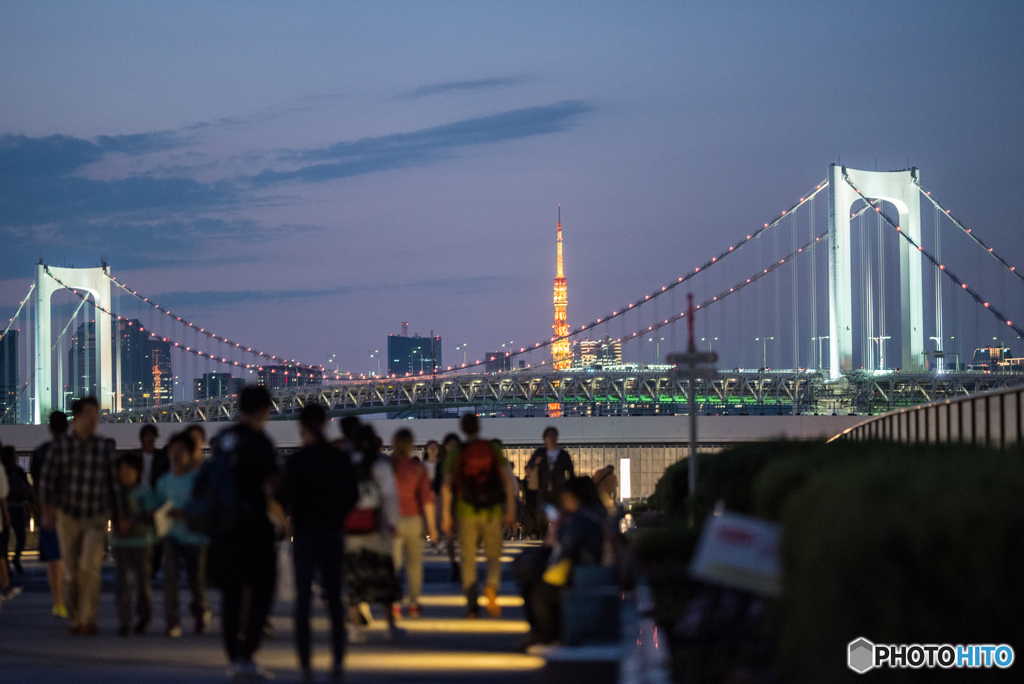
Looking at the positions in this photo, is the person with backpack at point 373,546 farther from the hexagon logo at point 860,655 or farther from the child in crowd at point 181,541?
the hexagon logo at point 860,655

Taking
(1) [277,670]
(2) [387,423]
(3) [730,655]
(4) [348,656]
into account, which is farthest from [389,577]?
(2) [387,423]

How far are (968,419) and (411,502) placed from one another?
649cm

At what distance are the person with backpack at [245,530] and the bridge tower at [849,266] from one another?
4350cm

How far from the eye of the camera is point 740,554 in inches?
180

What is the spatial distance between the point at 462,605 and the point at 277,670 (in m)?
2.97

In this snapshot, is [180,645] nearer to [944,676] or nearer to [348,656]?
[348,656]

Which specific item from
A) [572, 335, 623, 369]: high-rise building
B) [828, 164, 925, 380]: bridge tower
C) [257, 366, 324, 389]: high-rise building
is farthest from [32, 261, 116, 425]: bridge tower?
[828, 164, 925, 380]: bridge tower

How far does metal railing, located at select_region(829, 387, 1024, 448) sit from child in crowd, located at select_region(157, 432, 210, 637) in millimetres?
4960

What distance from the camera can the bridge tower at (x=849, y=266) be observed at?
47.8 m

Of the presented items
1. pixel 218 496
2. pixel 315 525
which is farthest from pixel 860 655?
pixel 218 496

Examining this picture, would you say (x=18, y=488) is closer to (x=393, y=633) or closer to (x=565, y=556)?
(x=393, y=633)

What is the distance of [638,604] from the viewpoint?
7.76 metres

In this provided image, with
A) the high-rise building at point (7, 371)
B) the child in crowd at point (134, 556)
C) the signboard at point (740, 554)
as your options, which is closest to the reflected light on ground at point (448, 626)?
the child in crowd at point (134, 556)

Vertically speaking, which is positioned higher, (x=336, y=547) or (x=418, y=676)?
(x=336, y=547)
